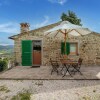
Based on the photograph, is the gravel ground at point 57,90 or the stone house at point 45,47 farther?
the stone house at point 45,47

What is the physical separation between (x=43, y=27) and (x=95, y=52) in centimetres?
484

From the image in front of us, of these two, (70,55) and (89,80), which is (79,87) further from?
(70,55)

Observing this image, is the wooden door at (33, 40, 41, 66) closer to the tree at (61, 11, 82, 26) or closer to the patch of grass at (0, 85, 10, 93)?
the patch of grass at (0, 85, 10, 93)

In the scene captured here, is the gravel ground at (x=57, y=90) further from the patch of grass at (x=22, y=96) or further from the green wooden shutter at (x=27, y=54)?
the green wooden shutter at (x=27, y=54)

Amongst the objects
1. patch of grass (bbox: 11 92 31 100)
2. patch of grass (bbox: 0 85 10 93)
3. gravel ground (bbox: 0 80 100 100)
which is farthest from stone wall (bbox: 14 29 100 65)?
patch of grass (bbox: 11 92 31 100)

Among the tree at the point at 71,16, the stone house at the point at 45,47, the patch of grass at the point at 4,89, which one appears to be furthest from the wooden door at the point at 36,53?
the tree at the point at 71,16

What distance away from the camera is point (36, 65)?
13.7m

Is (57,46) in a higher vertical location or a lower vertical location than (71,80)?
higher

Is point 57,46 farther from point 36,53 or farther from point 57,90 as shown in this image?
point 57,90

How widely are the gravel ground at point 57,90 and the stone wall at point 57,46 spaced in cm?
604

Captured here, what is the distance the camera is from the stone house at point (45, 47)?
13.5 meters

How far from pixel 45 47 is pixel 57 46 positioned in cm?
101

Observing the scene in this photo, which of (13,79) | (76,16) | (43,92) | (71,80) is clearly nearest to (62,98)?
(43,92)

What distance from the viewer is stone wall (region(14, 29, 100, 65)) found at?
1356 cm
